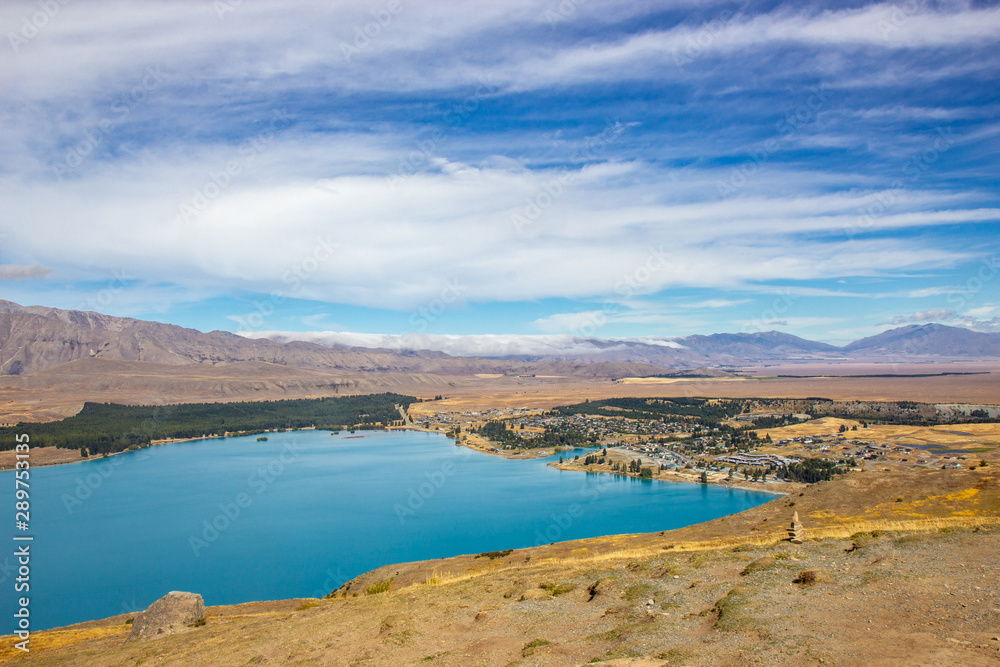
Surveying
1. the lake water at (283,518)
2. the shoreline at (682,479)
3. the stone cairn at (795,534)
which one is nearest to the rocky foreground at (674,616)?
the stone cairn at (795,534)

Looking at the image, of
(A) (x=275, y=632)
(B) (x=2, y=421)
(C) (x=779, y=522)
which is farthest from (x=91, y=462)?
(C) (x=779, y=522)

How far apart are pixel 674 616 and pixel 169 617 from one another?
18177 millimetres

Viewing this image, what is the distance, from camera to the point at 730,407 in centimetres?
16588

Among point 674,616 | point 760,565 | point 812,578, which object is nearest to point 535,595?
point 674,616

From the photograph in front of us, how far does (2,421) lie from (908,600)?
185950mm

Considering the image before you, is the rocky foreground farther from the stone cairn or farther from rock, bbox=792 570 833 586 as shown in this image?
the stone cairn

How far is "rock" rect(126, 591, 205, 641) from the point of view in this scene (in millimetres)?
18312

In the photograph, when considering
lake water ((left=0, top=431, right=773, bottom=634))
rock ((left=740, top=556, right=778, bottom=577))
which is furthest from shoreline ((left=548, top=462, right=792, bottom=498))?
rock ((left=740, top=556, right=778, bottom=577))

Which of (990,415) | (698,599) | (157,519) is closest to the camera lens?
(698,599)

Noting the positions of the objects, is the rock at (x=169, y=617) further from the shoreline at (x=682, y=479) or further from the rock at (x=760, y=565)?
the shoreline at (x=682, y=479)

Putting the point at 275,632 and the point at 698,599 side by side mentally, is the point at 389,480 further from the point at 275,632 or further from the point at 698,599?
the point at 698,599

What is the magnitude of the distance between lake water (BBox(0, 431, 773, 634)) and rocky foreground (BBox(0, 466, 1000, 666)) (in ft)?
90.4

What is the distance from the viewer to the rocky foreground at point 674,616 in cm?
937

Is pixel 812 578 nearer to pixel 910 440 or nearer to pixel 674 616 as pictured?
pixel 674 616
